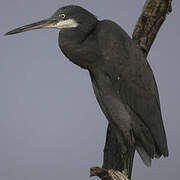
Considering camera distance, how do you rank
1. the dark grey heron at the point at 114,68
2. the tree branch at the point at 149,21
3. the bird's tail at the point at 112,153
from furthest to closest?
the bird's tail at the point at 112,153 → the tree branch at the point at 149,21 → the dark grey heron at the point at 114,68

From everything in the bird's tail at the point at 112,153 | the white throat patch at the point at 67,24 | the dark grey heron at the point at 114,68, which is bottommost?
the bird's tail at the point at 112,153

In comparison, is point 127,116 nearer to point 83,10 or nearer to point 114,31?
point 114,31

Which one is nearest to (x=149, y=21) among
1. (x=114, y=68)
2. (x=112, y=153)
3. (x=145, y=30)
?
(x=145, y=30)

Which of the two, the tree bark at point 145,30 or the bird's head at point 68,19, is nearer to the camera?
the bird's head at point 68,19

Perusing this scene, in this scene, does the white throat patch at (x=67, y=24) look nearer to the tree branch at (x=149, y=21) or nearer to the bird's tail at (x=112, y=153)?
the tree branch at (x=149, y=21)

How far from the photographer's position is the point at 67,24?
299 cm

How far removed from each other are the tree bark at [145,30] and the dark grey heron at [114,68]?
16.2 inches

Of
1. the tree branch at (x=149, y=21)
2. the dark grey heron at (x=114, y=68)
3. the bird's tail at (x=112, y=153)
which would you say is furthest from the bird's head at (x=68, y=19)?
the bird's tail at (x=112, y=153)

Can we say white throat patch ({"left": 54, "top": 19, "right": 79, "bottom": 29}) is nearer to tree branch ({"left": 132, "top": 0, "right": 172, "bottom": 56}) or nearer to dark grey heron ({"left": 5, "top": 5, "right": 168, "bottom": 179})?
dark grey heron ({"left": 5, "top": 5, "right": 168, "bottom": 179})

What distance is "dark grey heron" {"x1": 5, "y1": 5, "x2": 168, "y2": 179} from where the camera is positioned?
2.96m

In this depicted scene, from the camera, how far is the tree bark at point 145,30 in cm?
338

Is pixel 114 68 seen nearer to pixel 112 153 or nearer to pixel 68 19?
pixel 68 19

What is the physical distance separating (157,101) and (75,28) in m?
0.75

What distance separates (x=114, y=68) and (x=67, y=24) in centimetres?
42
